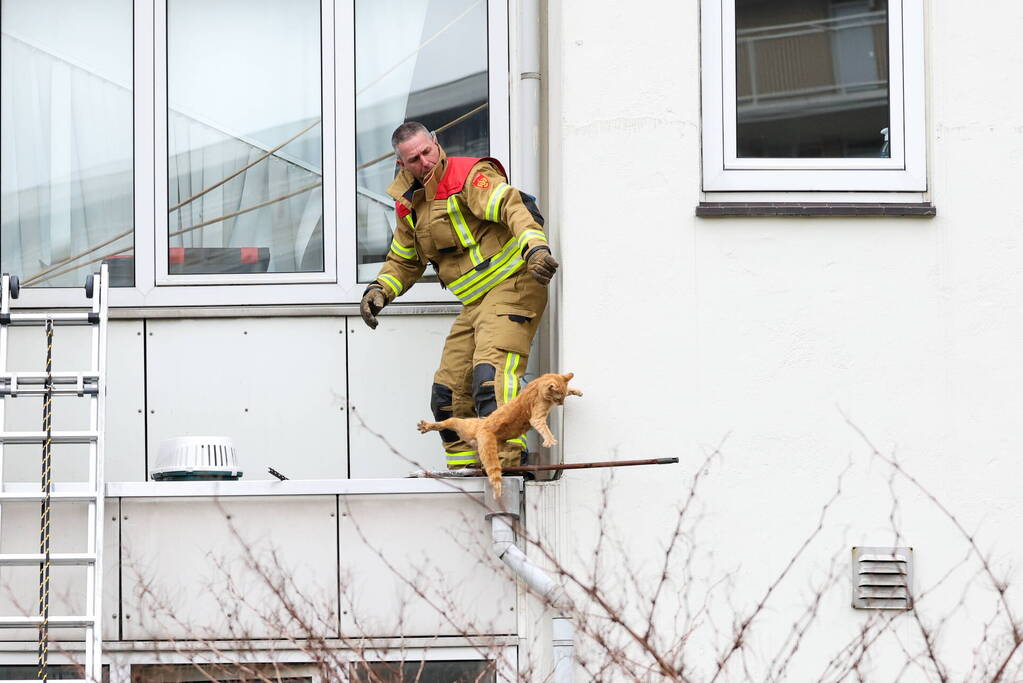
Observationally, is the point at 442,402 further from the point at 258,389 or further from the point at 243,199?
the point at 243,199

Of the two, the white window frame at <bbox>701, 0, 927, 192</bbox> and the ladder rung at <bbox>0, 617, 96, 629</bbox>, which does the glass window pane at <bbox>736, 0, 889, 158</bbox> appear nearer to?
the white window frame at <bbox>701, 0, 927, 192</bbox>

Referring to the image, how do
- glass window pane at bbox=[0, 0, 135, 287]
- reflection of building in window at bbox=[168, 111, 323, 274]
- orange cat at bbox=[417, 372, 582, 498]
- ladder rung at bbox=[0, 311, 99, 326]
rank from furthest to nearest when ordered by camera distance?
glass window pane at bbox=[0, 0, 135, 287] < reflection of building in window at bbox=[168, 111, 323, 274] < ladder rung at bbox=[0, 311, 99, 326] < orange cat at bbox=[417, 372, 582, 498]

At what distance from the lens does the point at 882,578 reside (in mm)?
6562

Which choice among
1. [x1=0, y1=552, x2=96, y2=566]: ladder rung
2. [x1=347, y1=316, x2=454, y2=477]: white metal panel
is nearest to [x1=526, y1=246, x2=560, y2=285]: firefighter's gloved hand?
[x1=347, y1=316, x2=454, y2=477]: white metal panel

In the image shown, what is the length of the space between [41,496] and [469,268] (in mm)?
1883

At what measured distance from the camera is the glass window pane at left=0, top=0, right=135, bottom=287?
26.9 feet

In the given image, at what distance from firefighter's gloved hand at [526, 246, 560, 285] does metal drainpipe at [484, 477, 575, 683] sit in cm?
78

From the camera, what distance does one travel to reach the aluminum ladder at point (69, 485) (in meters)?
6.53

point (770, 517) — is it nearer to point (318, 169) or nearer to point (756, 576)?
point (756, 576)

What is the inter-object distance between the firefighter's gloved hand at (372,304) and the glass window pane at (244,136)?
826 millimetres

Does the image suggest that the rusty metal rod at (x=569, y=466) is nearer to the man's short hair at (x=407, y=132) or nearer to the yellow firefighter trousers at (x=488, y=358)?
the yellow firefighter trousers at (x=488, y=358)

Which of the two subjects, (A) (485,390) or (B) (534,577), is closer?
(B) (534,577)

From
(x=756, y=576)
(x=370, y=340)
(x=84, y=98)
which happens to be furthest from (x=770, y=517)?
(x=84, y=98)

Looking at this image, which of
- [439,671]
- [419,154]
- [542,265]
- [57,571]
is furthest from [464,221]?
[57,571]
